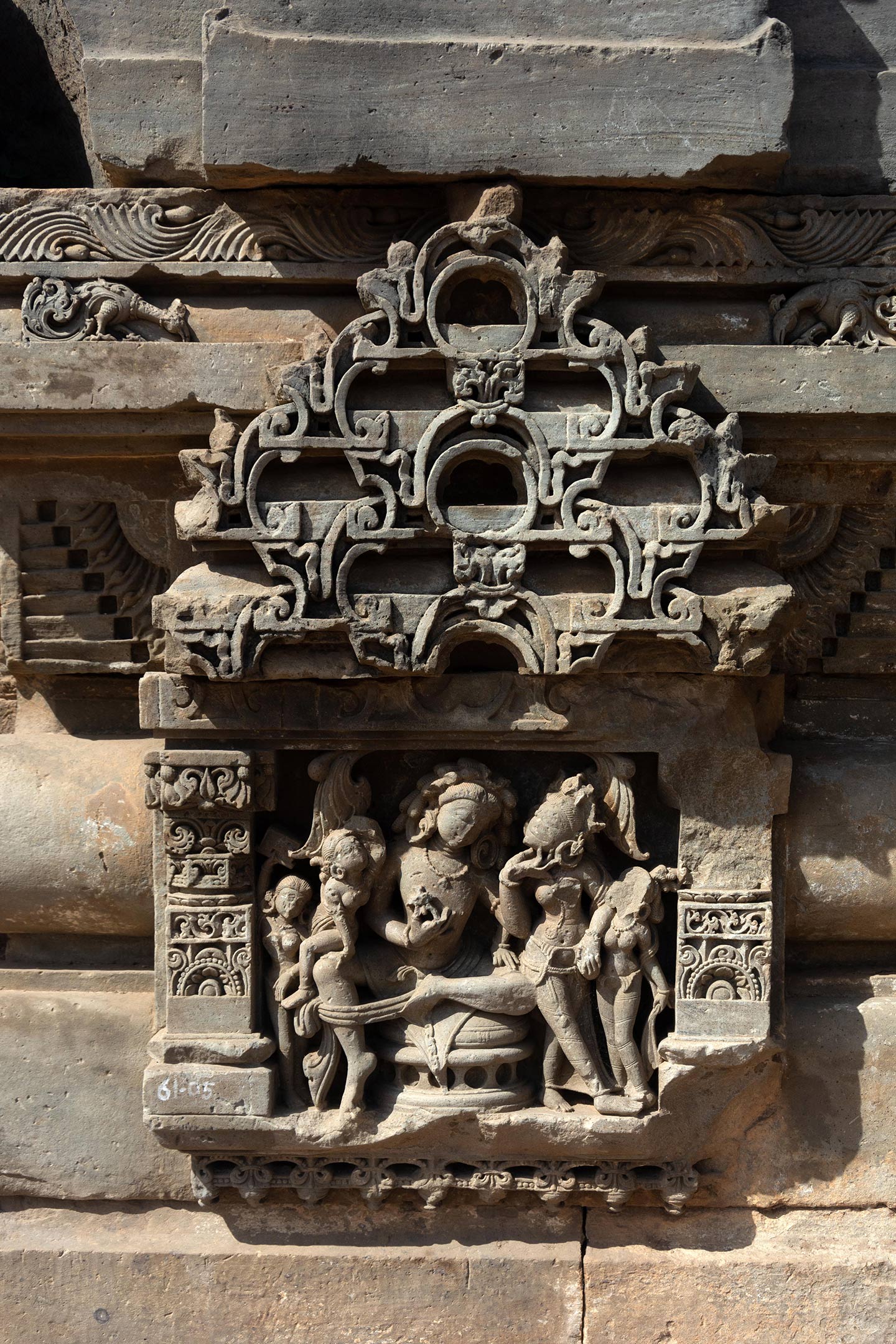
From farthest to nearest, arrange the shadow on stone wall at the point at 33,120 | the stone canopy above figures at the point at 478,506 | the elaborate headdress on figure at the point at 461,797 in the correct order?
the shadow on stone wall at the point at 33,120, the elaborate headdress on figure at the point at 461,797, the stone canopy above figures at the point at 478,506

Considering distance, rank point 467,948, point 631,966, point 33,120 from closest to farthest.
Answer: point 631,966, point 467,948, point 33,120

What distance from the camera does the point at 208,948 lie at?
308cm

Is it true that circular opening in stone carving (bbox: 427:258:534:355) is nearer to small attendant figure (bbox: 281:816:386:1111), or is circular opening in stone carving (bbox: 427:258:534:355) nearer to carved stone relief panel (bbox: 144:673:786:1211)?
carved stone relief panel (bbox: 144:673:786:1211)

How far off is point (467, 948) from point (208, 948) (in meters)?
0.63

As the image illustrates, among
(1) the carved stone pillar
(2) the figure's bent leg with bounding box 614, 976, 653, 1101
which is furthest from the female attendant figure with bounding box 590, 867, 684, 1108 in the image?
(1) the carved stone pillar

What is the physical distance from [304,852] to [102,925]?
2.15ft

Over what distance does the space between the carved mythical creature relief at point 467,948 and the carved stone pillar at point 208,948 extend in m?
0.08

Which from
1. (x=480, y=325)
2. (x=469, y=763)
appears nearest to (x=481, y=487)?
(x=480, y=325)

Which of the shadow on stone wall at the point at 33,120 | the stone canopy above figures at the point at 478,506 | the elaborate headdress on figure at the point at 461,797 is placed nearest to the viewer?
the stone canopy above figures at the point at 478,506

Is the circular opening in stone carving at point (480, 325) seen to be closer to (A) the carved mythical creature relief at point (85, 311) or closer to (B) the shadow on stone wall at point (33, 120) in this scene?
(A) the carved mythical creature relief at point (85, 311)

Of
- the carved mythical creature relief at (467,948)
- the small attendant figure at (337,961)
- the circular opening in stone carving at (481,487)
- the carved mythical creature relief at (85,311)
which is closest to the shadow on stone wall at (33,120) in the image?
the carved mythical creature relief at (85,311)

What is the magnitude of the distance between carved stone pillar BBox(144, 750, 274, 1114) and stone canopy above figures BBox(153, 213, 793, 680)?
357mm

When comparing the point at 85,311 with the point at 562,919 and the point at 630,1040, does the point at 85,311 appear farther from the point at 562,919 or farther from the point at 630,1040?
the point at 630,1040

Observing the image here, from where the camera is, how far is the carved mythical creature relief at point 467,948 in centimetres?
301
